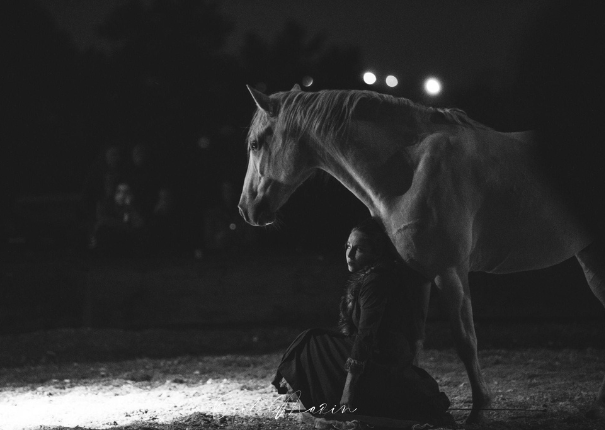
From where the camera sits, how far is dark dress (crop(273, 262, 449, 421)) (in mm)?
3977

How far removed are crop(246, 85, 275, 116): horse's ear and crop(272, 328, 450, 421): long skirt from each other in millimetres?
1298

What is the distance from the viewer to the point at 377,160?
164 inches

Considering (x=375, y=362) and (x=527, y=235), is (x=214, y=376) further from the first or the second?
(x=527, y=235)

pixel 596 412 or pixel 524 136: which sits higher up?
pixel 524 136

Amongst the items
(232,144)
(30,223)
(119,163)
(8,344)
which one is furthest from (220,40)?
(8,344)

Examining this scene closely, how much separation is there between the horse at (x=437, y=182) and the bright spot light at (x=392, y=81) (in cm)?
396

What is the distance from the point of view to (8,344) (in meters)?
8.03

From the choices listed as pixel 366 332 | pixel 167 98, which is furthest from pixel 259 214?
pixel 167 98

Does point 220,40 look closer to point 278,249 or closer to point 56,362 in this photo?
point 278,249

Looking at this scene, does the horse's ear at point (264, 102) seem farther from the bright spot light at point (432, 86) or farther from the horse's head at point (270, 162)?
the bright spot light at point (432, 86)

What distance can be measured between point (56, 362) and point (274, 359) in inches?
82.9

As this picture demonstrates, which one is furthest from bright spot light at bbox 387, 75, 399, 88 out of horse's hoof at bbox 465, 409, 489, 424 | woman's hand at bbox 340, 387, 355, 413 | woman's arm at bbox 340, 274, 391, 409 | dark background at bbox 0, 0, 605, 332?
woman's hand at bbox 340, 387, 355, 413

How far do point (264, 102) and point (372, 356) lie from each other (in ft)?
5.01

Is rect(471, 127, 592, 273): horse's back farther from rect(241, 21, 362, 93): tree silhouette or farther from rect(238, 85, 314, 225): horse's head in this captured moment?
rect(241, 21, 362, 93): tree silhouette
